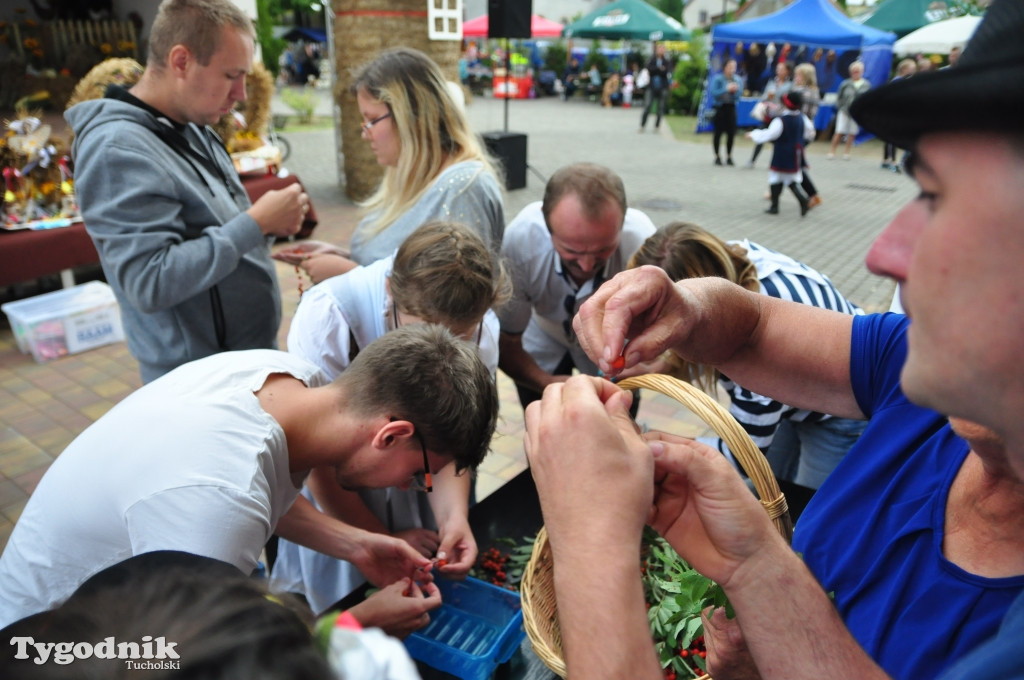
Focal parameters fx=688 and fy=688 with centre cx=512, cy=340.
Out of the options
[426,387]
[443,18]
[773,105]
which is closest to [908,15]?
[773,105]

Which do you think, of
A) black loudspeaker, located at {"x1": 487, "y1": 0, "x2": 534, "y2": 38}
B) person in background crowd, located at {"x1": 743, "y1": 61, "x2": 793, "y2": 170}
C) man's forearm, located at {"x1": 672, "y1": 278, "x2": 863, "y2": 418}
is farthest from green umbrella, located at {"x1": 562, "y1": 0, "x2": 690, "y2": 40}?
man's forearm, located at {"x1": 672, "y1": 278, "x2": 863, "y2": 418}

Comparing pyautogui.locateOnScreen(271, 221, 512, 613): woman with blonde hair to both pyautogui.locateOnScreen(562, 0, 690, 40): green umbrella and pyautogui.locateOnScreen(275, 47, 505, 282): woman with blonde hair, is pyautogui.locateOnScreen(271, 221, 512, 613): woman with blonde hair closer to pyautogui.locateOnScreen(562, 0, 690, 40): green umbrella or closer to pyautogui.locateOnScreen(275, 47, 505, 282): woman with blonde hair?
pyautogui.locateOnScreen(275, 47, 505, 282): woman with blonde hair

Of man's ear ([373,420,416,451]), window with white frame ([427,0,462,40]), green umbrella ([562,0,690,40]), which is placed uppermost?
green umbrella ([562,0,690,40])

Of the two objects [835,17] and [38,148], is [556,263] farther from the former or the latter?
[835,17]

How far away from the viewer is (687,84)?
22.6 m

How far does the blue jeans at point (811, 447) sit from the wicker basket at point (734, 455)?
0.99 m

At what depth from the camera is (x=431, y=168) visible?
2.97 metres

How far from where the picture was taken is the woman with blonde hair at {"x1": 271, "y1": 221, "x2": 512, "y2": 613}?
85.2 inches

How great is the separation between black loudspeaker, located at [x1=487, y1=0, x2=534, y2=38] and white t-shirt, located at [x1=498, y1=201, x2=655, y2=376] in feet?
20.9

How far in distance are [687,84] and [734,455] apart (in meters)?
23.3

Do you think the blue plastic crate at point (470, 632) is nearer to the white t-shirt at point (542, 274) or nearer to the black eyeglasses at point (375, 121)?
the white t-shirt at point (542, 274)

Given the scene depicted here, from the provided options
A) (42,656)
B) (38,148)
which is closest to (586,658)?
(42,656)

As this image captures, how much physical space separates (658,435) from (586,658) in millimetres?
494

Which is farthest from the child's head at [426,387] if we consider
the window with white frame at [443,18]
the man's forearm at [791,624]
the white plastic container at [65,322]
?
the window with white frame at [443,18]
